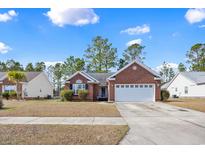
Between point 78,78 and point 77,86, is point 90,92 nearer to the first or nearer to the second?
point 77,86

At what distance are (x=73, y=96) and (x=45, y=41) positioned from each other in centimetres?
1536

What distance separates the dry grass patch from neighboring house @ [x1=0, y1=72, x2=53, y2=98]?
2932cm

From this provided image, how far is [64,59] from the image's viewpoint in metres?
55.6

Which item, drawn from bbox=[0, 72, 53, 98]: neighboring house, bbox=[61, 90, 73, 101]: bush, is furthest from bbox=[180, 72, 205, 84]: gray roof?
bbox=[0, 72, 53, 98]: neighboring house

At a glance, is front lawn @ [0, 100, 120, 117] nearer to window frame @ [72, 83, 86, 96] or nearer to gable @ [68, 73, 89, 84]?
window frame @ [72, 83, 86, 96]

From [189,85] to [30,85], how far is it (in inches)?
911

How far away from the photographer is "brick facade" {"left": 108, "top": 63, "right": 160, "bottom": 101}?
99.8ft

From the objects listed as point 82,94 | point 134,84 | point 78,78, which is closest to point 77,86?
point 78,78

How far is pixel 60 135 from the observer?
849cm

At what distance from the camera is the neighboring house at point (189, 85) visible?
4000 cm
